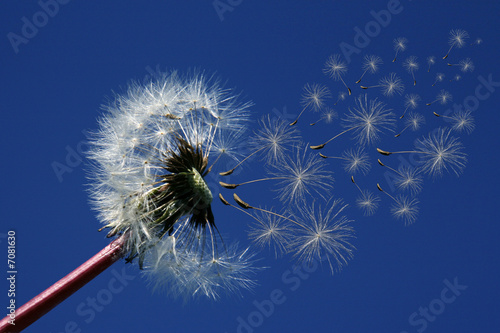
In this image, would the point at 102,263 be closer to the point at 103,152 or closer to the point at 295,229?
the point at 103,152

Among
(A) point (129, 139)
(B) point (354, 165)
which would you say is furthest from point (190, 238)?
(B) point (354, 165)

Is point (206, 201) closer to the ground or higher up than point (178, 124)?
closer to the ground

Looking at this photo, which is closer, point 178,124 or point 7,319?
point 7,319

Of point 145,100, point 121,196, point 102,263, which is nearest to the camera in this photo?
point 102,263

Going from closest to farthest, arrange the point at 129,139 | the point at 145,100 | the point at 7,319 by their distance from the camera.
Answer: the point at 7,319 < the point at 129,139 < the point at 145,100

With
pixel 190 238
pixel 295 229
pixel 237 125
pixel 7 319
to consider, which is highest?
pixel 237 125

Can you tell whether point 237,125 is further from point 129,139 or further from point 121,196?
point 121,196
